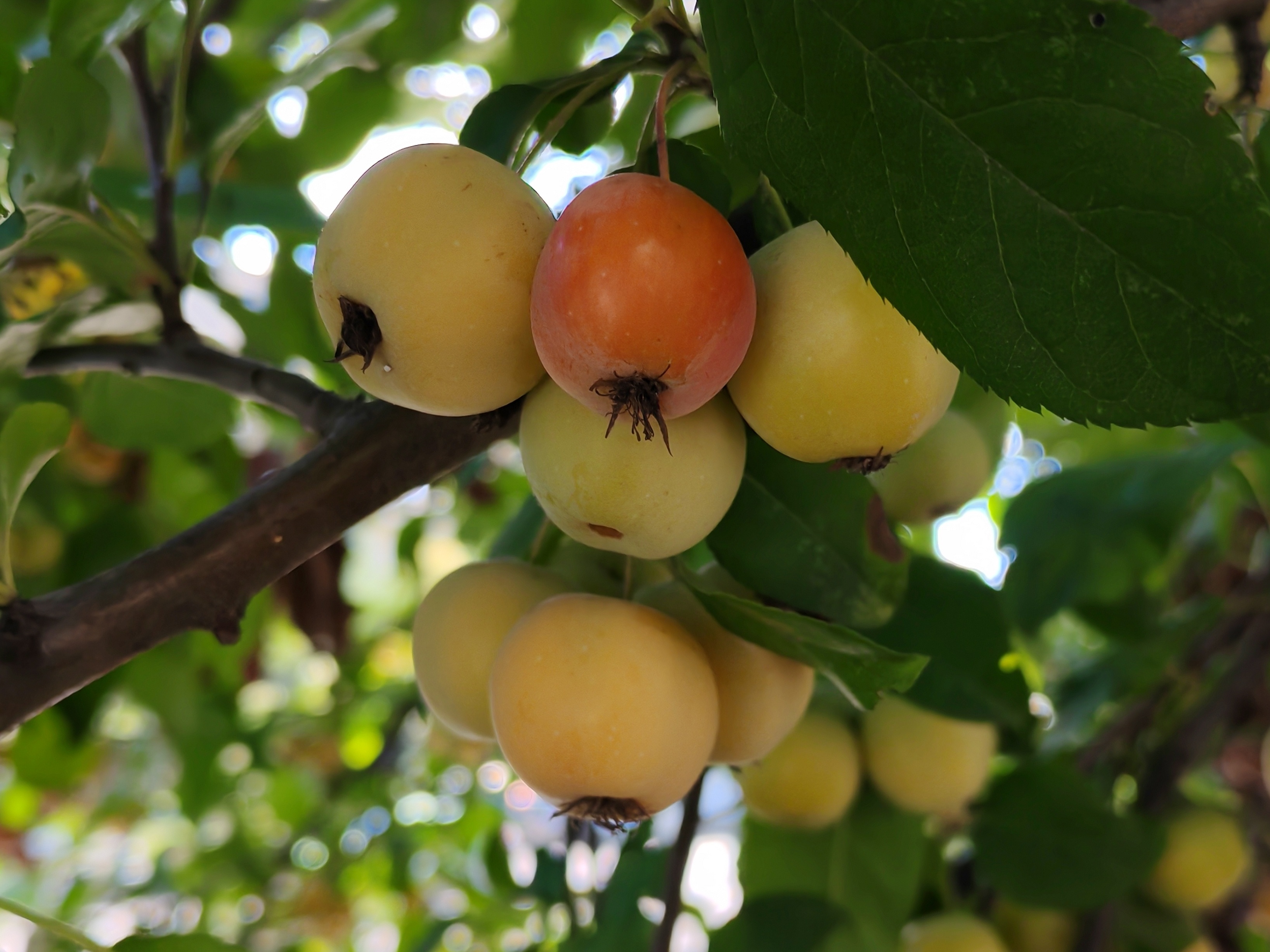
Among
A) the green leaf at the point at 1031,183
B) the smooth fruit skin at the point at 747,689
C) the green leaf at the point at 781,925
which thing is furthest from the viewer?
the green leaf at the point at 781,925

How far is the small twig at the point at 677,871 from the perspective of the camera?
3.22 feet

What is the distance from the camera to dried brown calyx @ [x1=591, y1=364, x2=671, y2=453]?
497 millimetres

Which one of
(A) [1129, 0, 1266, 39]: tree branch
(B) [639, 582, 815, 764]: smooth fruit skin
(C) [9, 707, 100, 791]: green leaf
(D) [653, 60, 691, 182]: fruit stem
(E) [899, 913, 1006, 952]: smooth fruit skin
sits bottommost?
(C) [9, 707, 100, 791]: green leaf

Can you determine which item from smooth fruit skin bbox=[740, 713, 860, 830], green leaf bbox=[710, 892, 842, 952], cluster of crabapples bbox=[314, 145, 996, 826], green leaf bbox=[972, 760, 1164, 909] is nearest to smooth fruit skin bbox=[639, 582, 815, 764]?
cluster of crabapples bbox=[314, 145, 996, 826]

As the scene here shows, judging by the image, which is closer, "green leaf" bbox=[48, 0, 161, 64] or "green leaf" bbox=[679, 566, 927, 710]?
"green leaf" bbox=[679, 566, 927, 710]

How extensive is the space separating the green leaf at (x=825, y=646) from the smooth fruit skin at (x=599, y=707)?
0.04m

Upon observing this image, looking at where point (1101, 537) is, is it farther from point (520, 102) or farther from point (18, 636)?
point (18, 636)

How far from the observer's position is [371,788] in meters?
2.12

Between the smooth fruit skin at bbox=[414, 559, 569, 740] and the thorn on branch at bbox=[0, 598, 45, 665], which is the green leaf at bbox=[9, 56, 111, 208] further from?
the smooth fruit skin at bbox=[414, 559, 569, 740]

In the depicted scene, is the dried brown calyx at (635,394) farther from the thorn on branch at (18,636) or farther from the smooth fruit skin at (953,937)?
the smooth fruit skin at (953,937)

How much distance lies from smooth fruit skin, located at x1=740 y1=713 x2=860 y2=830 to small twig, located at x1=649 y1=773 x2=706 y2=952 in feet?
0.28

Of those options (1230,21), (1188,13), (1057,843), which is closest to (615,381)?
(1188,13)

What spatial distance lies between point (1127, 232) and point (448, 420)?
1.41ft

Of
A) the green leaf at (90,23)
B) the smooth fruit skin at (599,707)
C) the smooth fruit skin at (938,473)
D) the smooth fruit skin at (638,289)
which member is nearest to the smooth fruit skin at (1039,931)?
the smooth fruit skin at (938,473)
